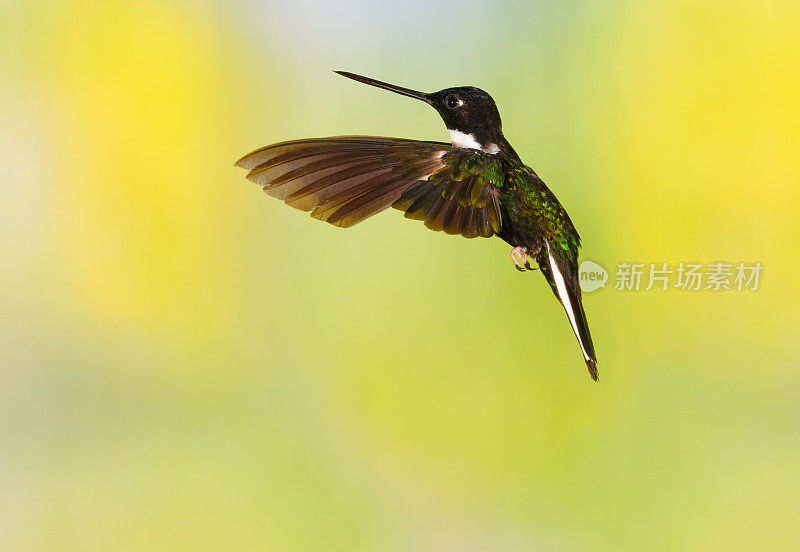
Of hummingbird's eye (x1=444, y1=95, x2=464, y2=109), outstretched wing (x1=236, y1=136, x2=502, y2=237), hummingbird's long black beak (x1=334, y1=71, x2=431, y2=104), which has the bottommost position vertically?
outstretched wing (x1=236, y1=136, x2=502, y2=237)

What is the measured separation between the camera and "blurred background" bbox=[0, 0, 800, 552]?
1074 millimetres

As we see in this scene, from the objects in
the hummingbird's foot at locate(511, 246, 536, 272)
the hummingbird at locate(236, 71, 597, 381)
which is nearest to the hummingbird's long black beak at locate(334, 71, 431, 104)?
the hummingbird at locate(236, 71, 597, 381)

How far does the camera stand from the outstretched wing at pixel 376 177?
706mm

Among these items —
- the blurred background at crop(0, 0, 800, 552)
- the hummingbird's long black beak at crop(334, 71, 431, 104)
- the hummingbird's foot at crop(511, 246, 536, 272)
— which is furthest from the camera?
the blurred background at crop(0, 0, 800, 552)

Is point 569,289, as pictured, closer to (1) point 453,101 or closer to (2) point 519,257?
(2) point 519,257

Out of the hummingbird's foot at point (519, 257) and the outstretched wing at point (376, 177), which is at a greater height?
the outstretched wing at point (376, 177)

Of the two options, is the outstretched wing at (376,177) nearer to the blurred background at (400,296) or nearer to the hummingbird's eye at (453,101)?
the hummingbird's eye at (453,101)

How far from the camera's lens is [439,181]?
71 cm

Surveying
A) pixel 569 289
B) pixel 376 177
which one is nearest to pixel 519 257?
pixel 569 289

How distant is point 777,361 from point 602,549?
0.40m

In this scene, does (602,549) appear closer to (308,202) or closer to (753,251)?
(753,251)

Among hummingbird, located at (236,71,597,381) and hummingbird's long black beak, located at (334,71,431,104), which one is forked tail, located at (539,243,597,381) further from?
hummingbird's long black beak, located at (334,71,431,104)

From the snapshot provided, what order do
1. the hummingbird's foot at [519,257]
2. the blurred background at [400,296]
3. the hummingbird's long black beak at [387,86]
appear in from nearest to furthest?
the hummingbird's long black beak at [387,86] → the hummingbird's foot at [519,257] → the blurred background at [400,296]

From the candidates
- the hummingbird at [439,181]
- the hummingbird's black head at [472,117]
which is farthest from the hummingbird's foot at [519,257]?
the hummingbird's black head at [472,117]
